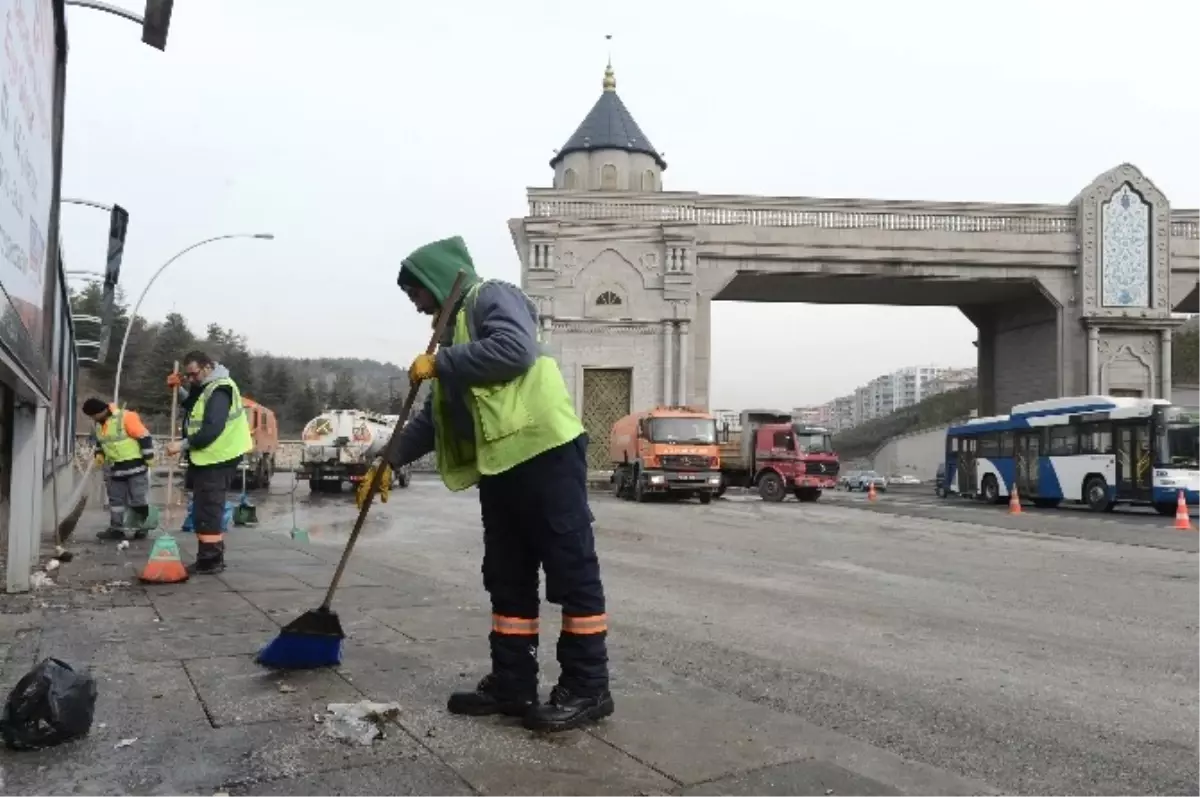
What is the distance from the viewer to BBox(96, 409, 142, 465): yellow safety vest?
11086 millimetres

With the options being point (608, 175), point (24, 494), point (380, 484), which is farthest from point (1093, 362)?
point (380, 484)

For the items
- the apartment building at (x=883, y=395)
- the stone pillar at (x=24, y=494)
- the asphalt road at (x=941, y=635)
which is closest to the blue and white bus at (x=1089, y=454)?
the asphalt road at (x=941, y=635)

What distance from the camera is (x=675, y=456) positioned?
988 inches

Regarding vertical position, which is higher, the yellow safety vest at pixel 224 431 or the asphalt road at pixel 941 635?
the yellow safety vest at pixel 224 431

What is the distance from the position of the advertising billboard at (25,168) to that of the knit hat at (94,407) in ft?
13.9

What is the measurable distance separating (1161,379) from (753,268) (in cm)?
1609

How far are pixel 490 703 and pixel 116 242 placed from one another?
20219 mm

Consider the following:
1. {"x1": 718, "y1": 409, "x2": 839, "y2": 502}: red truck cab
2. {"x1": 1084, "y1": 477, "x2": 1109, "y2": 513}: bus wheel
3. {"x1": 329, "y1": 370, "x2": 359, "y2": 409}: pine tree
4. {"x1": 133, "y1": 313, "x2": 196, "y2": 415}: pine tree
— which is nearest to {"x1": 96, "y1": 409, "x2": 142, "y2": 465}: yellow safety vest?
{"x1": 718, "y1": 409, "x2": 839, "y2": 502}: red truck cab

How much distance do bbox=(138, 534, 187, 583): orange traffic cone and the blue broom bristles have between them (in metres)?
3.18

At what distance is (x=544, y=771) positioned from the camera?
3.07 metres

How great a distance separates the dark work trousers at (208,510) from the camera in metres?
7.71

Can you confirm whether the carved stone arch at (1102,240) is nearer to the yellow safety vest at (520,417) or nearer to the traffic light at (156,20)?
the traffic light at (156,20)

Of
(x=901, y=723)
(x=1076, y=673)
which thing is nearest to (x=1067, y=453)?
(x=1076, y=673)

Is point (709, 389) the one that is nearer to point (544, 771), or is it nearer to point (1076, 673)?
point (1076, 673)
